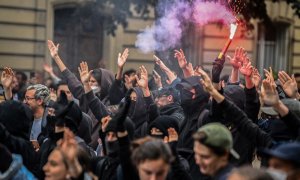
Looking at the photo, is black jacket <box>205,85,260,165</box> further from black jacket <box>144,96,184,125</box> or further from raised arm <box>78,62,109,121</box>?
raised arm <box>78,62,109,121</box>

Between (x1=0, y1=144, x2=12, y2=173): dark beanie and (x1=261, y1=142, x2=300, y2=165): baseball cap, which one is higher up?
(x1=261, y1=142, x2=300, y2=165): baseball cap

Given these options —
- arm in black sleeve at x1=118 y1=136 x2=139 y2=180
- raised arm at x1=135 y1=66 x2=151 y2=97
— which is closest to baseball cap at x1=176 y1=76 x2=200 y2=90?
raised arm at x1=135 y1=66 x2=151 y2=97

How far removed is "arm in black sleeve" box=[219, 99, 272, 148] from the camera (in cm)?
609

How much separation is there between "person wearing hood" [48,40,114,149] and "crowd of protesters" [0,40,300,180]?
0.02 m

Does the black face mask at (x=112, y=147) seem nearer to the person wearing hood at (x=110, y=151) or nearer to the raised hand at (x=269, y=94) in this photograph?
the person wearing hood at (x=110, y=151)

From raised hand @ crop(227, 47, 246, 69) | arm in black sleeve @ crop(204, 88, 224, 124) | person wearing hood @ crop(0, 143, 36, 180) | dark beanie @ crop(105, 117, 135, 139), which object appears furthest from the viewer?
raised hand @ crop(227, 47, 246, 69)

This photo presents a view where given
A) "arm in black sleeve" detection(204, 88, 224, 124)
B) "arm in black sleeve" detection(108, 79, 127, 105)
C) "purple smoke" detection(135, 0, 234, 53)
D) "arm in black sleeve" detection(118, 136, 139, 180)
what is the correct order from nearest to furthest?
1. "arm in black sleeve" detection(118, 136, 139, 180)
2. "arm in black sleeve" detection(204, 88, 224, 124)
3. "arm in black sleeve" detection(108, 79, 127, 105)
4. "purple smoke" detection(135, 0, 234, 53)

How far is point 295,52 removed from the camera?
72.4 feet

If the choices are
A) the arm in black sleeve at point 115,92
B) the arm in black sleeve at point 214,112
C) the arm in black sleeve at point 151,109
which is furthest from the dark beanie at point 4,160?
the arm in black sleeve at point 115,92

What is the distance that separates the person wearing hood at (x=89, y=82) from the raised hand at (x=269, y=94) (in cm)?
222

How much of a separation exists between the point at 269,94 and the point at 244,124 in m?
0.39

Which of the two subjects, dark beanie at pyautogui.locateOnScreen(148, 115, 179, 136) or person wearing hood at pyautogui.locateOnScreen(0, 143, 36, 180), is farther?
dark beanie at pyautogui.locateOnScreen(148, 115, 179, 136)

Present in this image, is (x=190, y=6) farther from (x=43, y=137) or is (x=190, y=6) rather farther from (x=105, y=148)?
(x=105, y=148)

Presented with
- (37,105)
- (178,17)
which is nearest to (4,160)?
(37,105)
